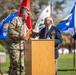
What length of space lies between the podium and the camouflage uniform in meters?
1.34

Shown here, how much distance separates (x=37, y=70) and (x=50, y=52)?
51cm

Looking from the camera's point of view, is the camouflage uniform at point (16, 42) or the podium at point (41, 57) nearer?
the podium at point (41, 57)

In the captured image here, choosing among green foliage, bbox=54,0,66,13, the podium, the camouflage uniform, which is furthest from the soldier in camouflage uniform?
green foliage, bbox=54,0,66,13

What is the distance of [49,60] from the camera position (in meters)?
9.66

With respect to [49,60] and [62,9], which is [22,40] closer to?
[49,60]

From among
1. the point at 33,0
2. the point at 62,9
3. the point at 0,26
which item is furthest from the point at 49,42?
the point at 62,9

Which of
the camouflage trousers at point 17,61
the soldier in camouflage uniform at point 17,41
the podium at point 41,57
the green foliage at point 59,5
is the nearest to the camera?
the podium at point 41,57

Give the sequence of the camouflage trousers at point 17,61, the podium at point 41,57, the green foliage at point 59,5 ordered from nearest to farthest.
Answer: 1. the podium at point 41,57
2. the camouflage trousers at point 17,61
3. the green foliage at point 59,5

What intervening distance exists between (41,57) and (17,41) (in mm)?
1661

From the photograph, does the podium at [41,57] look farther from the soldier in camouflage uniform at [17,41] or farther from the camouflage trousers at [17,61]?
the camouflage trousers at [17,61]

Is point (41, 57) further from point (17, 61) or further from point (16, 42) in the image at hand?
point (16, 42)

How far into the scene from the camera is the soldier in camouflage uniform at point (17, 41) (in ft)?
35.8

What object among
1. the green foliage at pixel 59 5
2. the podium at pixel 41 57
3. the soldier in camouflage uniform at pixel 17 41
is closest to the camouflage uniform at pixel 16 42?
the soldier in camouflage uniform at pixel 17 41

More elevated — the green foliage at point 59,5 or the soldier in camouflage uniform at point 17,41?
the green foliage at point 59,5
